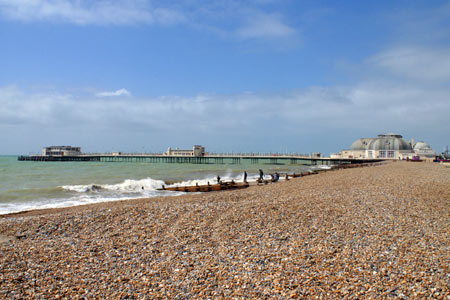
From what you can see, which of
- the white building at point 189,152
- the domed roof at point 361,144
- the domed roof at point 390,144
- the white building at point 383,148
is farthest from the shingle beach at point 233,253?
the white building at point 189,152

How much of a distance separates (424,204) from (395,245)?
196 inches

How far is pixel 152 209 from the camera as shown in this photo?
31.1 feet

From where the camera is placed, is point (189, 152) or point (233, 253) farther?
point (189, 152)

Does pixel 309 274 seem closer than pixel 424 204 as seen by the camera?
Yes

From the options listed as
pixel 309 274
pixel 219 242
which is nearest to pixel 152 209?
pixel 219 242

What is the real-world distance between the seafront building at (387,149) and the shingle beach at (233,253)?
56.7m

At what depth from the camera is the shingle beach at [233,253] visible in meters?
4.47

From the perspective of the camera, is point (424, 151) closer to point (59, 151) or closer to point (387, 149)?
point (387, 149)

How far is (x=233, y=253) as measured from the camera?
584cm

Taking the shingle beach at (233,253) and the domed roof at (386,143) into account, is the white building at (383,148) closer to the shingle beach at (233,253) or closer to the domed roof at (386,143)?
the domed roof at (386,143)

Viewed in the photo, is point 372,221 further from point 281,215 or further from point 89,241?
point 89,241

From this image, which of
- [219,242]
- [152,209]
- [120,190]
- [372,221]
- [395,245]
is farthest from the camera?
[120,190]

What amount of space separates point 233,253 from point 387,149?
2539 inches

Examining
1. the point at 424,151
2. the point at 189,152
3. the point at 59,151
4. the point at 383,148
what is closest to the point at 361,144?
the point at 383,148
